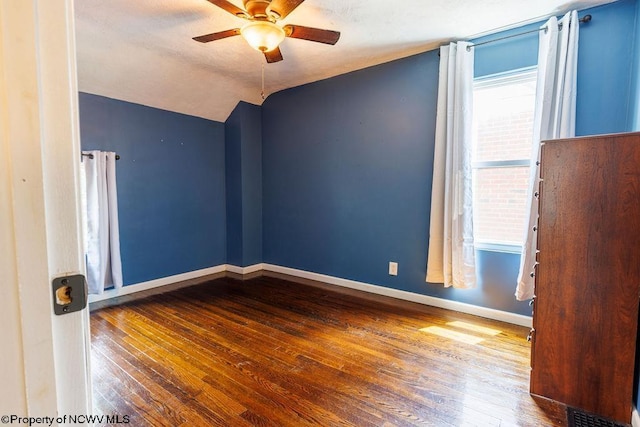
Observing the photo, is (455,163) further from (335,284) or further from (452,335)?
(335,284)

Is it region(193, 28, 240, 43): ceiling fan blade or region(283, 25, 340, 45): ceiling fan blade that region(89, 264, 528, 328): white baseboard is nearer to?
region(283, 25, 340, 45): ceiling fan blade

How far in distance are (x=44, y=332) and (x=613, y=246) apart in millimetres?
2106

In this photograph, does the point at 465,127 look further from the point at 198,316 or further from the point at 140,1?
the point at 198,316

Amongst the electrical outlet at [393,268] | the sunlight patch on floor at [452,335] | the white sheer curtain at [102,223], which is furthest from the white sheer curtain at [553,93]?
the white sheer curtain at [102,223]

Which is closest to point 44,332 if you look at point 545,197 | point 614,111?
point 545,197

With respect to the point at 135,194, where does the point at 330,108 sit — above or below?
above

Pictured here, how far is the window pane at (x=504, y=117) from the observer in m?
2.58

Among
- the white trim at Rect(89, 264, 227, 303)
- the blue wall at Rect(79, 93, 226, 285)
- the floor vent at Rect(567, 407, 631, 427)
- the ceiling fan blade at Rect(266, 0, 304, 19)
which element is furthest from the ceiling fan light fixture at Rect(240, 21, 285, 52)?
the white trim at Rect(89, 264, 227, 303)

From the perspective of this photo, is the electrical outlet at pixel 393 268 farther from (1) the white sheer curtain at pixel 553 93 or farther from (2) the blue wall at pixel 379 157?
(1) the white sheer curtain at pixel 553 93

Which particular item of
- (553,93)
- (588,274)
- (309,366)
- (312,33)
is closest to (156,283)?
(309,366)

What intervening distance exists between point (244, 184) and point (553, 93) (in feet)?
10.8

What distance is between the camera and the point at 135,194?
353cm

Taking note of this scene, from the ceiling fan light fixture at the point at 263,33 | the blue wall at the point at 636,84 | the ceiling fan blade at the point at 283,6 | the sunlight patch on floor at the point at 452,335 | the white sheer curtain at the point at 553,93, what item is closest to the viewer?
the ceiling fan blade at the point at 283,6

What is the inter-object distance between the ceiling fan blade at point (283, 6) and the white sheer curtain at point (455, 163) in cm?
150
